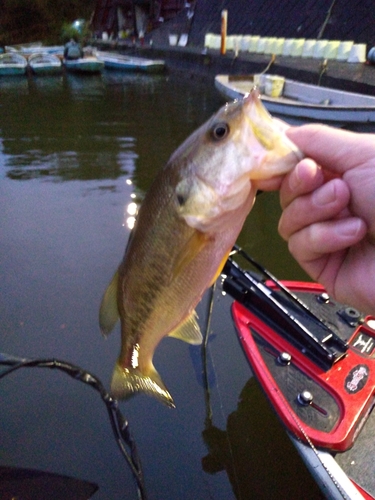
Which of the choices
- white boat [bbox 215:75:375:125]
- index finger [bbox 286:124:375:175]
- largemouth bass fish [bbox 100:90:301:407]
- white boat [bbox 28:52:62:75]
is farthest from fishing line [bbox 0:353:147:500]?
white boat [bbox 28:52:62:75]

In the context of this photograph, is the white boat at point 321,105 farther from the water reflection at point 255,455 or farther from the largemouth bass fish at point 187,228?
the largemouth bass fish at point 187,228

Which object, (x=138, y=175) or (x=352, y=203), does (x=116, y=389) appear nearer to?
(x=352, y=203)

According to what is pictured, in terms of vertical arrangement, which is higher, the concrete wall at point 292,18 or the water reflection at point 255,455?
the concrete wall at point 292,18

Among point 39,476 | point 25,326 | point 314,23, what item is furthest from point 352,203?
point 314,23

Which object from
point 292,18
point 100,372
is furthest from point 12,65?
point 100,372

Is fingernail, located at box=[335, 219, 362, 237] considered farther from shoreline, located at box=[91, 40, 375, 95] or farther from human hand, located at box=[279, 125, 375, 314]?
shoreline, located at box=[91, 40, 375, 95]

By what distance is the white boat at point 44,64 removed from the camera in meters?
25.3

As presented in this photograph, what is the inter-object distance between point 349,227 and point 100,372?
11.5 ft

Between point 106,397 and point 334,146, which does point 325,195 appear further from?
point 106,397

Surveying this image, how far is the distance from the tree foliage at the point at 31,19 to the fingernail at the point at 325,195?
5506 cm

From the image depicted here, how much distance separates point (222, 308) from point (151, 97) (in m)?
17.6

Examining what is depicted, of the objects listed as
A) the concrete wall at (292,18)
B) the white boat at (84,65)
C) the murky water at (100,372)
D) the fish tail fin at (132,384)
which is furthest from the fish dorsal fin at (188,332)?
the white boat at (84,65)

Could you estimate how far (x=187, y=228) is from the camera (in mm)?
1658

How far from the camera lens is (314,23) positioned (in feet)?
70.0
